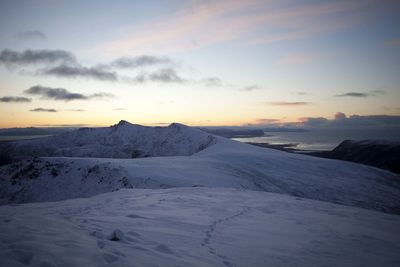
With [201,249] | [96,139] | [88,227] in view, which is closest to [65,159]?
[88,227]

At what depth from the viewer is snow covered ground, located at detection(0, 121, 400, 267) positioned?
557 cm

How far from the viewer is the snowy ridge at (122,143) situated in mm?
59094

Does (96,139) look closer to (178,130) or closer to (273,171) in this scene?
(178,130)

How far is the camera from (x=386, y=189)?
105ft

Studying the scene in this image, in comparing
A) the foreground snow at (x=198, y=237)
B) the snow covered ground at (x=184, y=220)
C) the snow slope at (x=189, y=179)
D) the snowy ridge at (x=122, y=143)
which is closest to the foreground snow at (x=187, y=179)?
the snow slope at (x=189, y=179)

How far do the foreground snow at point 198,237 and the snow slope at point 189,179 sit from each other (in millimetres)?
10392

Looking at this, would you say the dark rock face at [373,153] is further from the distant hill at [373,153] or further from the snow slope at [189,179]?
the snow slope at [189,179]

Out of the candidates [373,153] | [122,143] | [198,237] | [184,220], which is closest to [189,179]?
[184,220]

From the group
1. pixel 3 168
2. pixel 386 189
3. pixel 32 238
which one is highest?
pixel 32 238

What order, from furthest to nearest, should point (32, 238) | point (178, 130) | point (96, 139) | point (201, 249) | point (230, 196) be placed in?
point (96, 139) < point (178, 130) < point (230, 196) < point (201, 249) < point (32, 238)

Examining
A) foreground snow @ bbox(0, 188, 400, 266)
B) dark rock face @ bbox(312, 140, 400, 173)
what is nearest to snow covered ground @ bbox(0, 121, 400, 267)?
foreground snow @ bbox(0, 188, 400, 266)

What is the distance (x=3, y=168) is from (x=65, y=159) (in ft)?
27.8

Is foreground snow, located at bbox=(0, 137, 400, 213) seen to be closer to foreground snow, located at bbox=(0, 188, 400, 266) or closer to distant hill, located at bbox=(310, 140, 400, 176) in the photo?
foreground snow, located at bbox=(0, 188, 400, 266)

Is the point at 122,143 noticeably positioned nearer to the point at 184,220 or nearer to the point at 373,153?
the point at 184,220
